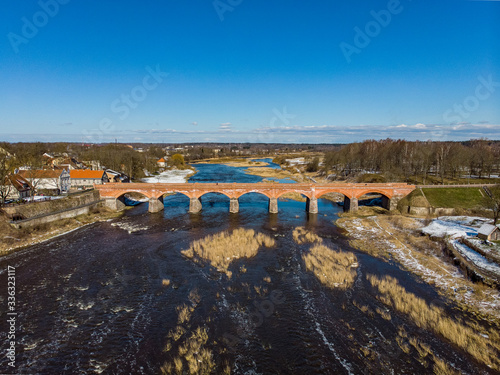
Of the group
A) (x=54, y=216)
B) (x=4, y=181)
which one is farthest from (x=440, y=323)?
(x=4, y=181)

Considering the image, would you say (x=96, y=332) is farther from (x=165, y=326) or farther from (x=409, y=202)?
(x=409, y=202)

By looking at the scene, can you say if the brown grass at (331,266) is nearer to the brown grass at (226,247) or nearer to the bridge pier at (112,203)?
the brown grass at (226,247)

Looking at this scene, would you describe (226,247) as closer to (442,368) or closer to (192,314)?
(192,314)

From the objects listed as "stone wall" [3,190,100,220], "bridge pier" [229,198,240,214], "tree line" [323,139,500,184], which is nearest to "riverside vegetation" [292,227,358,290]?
"bridge pier" [229,198,240,214]

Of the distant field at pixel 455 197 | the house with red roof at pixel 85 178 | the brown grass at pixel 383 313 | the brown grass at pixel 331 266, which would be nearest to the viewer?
the brown grass at pixel 383 313

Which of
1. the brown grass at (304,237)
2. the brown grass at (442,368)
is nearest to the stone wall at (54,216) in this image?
the brown grass at (304,237)

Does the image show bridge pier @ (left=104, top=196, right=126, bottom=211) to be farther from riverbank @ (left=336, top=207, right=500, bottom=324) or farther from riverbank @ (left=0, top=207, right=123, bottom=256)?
riverbank @ (left=336, top=207, right=500, bottom=324)

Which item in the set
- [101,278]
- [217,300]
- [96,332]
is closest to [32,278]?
[101,278]
